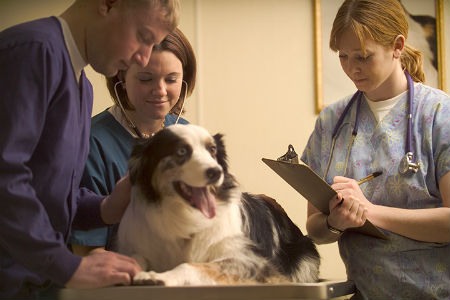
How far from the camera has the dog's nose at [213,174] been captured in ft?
3.82

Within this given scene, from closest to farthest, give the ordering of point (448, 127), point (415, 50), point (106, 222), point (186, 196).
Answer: point (186, 196), point (106, 222), point (448, 127), point (415, 50)

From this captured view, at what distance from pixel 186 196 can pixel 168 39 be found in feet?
1.48

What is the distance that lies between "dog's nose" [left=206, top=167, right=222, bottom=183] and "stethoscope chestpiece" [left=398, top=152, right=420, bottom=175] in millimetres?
643

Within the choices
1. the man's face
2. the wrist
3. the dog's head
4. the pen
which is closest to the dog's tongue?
the dog's head

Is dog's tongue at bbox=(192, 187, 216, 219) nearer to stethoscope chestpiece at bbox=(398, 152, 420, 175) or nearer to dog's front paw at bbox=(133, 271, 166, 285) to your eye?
dog's front paw at bbox=(133, 271, 166, 285)

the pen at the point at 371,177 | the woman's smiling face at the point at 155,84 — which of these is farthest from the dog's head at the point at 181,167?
the pen at the point at 371,177

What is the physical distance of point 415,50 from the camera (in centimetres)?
175

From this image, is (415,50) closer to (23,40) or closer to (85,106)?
(85,106)

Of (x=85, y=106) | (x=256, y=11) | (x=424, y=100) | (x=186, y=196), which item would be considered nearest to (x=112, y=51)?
(x=85, y=106)

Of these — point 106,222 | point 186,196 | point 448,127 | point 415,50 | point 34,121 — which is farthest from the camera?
point 415,50

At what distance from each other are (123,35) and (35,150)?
309mm

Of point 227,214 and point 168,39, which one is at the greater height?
point 168,39

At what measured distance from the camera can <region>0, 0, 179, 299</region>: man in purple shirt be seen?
108 cm

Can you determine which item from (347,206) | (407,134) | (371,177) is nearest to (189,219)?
(347,206)
